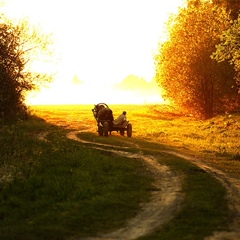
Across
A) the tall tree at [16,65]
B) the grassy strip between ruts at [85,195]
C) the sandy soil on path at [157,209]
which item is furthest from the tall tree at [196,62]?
the sandy soil on path at [157,209]

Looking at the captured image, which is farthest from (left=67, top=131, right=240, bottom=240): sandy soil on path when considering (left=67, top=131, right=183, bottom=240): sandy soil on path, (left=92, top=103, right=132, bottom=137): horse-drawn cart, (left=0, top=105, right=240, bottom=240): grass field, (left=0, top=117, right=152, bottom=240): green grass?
(left=92, top=103, right=132, bottom=137): horse-drawn cart

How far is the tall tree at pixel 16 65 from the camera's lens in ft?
135

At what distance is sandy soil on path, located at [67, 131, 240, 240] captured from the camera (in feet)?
38.7

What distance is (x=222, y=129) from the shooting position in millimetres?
40406

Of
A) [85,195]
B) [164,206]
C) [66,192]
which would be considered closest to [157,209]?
[164,206]

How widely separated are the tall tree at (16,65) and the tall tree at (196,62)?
16029 millimetres

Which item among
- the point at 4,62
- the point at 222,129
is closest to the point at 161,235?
the point at 222,129

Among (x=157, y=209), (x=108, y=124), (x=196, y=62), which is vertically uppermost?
(x=196, y=62)

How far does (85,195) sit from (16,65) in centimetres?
3176

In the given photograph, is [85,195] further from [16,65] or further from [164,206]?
[16,65]

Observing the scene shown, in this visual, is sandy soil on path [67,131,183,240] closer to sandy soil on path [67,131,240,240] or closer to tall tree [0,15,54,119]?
sandy soil on path [67,131,240,240]

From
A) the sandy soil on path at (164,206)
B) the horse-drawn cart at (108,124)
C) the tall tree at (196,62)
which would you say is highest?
the tall tree at (196,62)

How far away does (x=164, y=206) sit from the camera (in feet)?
47.5

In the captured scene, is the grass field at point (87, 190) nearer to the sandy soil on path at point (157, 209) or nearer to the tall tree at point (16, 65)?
the sandy soil on path at point (157, 209)
